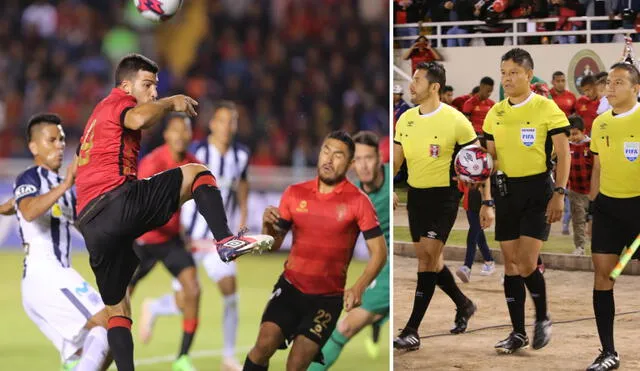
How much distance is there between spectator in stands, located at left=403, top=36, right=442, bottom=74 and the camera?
4.39m

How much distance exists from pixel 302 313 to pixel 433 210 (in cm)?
71

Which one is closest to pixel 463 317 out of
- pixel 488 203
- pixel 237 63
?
pixel 488 203

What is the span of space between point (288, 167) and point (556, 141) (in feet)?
8.69

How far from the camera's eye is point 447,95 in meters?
4.41

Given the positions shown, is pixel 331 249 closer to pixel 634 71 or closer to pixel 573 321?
pixel 573 321

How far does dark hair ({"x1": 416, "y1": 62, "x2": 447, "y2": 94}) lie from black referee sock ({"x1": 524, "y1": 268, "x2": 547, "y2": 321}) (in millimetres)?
839

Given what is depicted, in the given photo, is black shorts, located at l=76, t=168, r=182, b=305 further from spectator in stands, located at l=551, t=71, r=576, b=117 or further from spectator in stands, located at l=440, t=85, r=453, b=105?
spectator in stands, located at l=551, t=71, r=576, b=117

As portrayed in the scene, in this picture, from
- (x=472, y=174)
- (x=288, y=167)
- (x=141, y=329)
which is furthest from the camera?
(x=288, y=167)

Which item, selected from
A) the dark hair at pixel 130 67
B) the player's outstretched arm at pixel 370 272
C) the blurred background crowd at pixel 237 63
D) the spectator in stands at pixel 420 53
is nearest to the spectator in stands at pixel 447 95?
the spectator in stands at pixel 420 53

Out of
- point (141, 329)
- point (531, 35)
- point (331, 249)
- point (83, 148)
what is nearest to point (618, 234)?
point (531, 35)

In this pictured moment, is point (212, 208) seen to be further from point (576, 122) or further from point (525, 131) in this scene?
point (576, 122)

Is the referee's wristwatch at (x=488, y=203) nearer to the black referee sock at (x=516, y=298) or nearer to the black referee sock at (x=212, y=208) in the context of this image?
the black referee sock at (x=516, y=298)

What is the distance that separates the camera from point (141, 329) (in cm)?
538

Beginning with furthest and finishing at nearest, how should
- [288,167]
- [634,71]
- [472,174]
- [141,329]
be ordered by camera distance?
[288,167]
[141,329]
[472,174]
[634,71]
